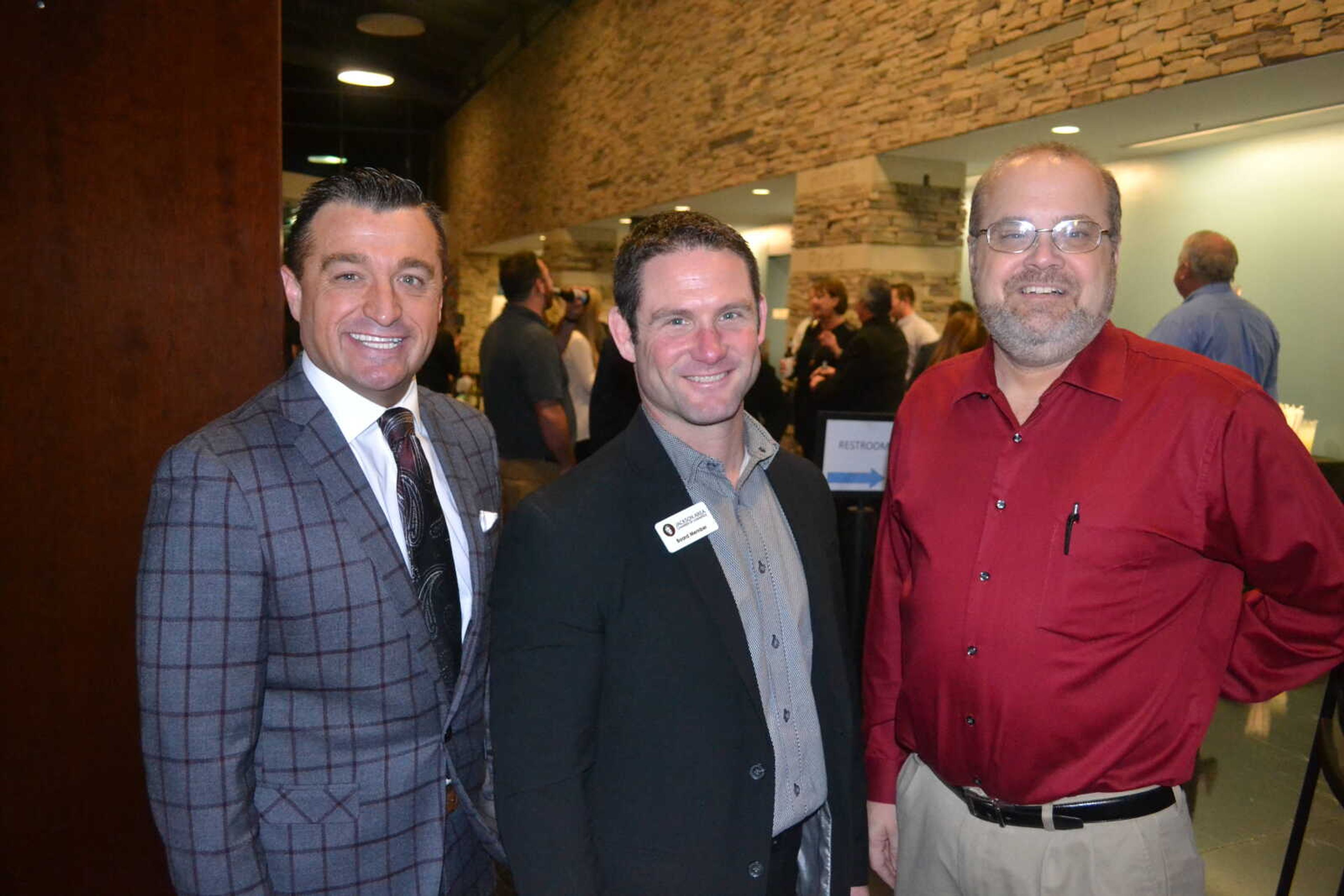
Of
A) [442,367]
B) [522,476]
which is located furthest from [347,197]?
[442,367]

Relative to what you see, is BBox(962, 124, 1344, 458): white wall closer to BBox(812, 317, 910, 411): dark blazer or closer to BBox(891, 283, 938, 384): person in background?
BBox(891, 283, 938, 384): person in background

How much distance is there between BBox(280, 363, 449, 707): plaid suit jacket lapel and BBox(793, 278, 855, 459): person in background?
566 centimetres

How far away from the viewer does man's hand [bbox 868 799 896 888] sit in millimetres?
1933

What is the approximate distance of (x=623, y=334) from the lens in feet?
5.16

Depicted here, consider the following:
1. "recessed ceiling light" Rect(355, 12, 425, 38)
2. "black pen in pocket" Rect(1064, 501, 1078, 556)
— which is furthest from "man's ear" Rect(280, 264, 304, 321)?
"recessed ceiling light" Rect(355, 12, 425, 38)

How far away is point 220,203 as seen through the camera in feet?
6.98

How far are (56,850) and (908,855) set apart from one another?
192 cm

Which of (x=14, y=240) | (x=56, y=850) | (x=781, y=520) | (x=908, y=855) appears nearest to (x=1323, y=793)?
(x=908, y=855)

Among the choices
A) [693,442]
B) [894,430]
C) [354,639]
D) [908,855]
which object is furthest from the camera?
[894,430]

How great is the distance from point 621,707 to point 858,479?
2.42 metres

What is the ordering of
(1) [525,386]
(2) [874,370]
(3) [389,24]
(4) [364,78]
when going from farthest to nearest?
1. (4) [364,78]
2. (3) [389,24]
3. (2) [874,370]
4. (1) [525,386]

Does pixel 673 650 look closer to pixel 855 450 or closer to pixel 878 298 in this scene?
pixel 855 450

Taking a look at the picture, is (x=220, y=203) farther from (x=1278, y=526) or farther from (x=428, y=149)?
(x=428, y=149)

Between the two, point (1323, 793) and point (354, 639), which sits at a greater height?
point (354, 639)
